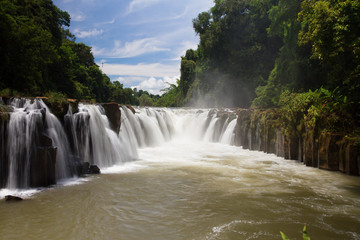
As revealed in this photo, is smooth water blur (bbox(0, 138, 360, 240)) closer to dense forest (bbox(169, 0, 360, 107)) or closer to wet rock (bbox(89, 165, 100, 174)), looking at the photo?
wet rock (bbox(89, 165, 100, 174))

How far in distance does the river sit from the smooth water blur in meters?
0.02

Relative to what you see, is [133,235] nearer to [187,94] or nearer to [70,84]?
[70,84]

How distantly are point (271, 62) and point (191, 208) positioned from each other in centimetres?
3193

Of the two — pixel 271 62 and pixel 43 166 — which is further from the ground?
pixel 271 62

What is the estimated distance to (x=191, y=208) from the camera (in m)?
6.56

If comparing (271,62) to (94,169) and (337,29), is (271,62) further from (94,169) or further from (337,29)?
(94,169)

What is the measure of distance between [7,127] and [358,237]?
31.5ft

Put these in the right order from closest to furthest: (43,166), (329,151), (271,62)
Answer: (43,166)
(329,151)
(271,62)

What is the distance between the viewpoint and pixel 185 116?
1119 inches

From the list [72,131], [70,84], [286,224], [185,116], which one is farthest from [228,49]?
[286,224]

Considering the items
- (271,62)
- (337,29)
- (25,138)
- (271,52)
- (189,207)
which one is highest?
(271,52)

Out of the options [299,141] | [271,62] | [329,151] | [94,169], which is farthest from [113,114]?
[271,62]

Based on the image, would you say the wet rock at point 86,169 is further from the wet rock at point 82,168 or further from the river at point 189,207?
the river at point 189,207

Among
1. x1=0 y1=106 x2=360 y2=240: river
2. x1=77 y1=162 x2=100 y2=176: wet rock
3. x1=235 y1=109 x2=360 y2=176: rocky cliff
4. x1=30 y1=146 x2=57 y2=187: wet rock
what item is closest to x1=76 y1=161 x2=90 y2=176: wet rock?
x1=77 y1=162 x2=100 y2=176: wet rock
